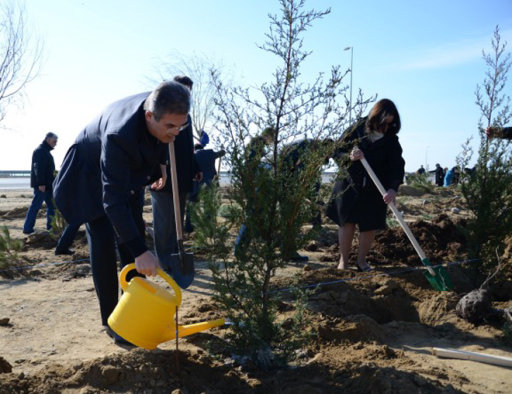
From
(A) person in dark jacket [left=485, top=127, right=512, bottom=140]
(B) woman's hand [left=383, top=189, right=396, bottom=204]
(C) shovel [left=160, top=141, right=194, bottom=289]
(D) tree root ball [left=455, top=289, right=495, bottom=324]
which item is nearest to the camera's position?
(C) shovel [left=160, top=141, right=194, bottom=289]

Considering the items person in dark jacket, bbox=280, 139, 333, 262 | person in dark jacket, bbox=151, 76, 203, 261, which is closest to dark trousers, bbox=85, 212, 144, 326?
person in dark jacket, bbox=151, 76, 203, 261

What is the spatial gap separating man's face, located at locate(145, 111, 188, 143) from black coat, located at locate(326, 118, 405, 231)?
2690 mm

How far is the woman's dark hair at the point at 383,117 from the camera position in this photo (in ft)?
15.9

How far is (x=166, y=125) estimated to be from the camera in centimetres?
268

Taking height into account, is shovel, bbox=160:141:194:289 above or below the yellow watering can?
above

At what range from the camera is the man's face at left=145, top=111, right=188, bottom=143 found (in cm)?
264

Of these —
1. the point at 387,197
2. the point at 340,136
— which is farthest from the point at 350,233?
the point at 340,136

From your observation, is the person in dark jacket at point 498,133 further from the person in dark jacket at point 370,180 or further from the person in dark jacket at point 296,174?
the person in dark jacket at point 296,174

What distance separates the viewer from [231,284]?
2.94 meters

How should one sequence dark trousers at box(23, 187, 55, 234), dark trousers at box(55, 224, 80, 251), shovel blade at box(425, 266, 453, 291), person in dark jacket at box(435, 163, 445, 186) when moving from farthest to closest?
person in dark jacket at box(435, 163, 445, 186) < dark trousers at box(23, 187, 55, 234) < dark trousers at box(55, 224, 80, 251) < shovel blade at box(425, 266, 453, 291)

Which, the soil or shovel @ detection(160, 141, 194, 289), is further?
shovel @ detection(160, 141, 194, 289)

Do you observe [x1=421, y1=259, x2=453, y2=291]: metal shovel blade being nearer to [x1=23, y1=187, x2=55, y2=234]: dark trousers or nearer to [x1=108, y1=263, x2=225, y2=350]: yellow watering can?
[x1=108, y1=263, x2=225, y2=350]: yellow watering can

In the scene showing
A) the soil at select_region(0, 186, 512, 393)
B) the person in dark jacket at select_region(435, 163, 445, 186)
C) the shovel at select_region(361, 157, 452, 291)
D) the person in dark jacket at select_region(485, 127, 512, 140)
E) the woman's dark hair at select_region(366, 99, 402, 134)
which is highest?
the person in dark jacket at select_region(435, 163, 445, 186)

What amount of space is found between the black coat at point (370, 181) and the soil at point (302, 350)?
0.58m
